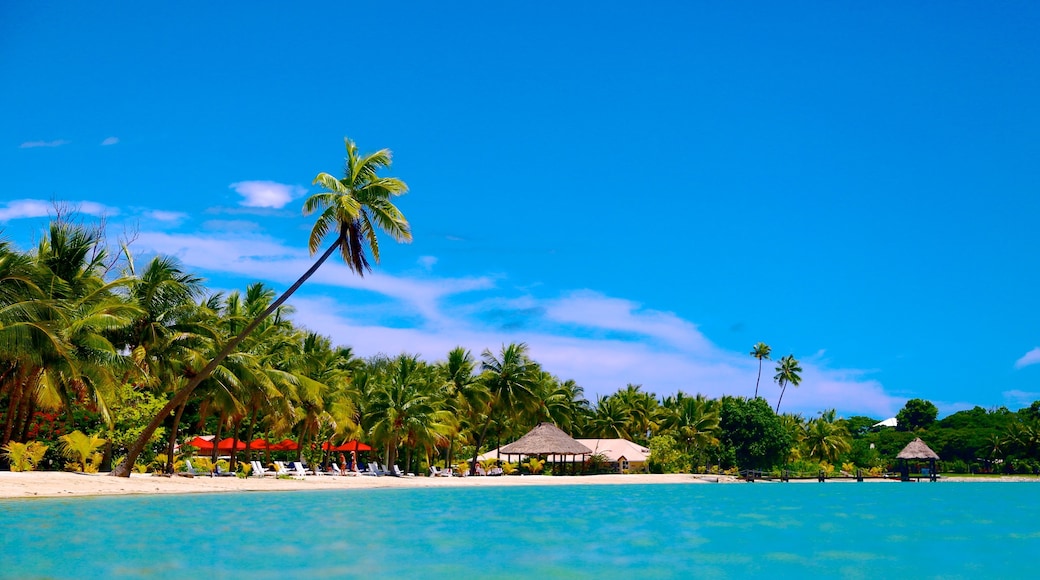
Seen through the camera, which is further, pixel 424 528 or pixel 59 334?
pixel 59 334

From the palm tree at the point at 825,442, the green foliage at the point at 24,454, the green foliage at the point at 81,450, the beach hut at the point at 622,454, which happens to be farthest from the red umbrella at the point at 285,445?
the palm tree at the point at 825,442

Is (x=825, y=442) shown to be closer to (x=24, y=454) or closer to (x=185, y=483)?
(x=185, y=483)

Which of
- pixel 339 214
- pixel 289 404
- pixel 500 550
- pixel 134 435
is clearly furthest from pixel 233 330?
pixel 500 550

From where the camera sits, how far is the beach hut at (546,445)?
52.1 m

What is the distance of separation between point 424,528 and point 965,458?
79.3 m

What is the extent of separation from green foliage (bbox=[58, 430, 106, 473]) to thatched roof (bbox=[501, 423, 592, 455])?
93.1 ft

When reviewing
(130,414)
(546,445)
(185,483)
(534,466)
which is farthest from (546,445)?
(130,414)

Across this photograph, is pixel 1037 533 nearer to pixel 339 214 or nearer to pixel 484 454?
pixel 339 214

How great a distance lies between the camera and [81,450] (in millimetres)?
26125

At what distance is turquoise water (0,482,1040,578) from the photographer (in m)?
11.4

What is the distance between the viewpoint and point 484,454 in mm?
58375

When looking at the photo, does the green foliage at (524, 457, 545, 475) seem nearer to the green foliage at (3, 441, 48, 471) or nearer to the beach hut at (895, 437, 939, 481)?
the beach hut at (895, 437, 939, 481)

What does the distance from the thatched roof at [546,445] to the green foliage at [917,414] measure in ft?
222

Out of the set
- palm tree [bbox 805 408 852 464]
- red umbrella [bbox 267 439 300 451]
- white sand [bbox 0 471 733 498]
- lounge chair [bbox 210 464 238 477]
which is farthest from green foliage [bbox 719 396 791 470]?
lounge chair [bbox 210 464 238 477]
